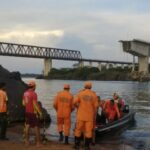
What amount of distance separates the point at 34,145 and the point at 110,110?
251 inches

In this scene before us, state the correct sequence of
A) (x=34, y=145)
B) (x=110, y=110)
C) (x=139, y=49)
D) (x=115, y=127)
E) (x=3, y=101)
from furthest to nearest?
(x=139, y=49) → (x=115, y=127) → (x=110, y=110) → (x=3, y=101) → (x=34, y=145)

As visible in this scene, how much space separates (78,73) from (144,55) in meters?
40.8

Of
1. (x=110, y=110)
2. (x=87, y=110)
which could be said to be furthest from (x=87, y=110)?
(x=110, y=110)

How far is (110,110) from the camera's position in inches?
824

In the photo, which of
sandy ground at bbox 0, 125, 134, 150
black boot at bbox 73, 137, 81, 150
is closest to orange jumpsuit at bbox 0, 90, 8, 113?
sandy ground at bbox 0, 125, 134, 150

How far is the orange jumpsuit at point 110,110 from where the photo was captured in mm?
20609

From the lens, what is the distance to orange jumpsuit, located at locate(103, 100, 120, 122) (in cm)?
2061

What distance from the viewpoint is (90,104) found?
14.5m

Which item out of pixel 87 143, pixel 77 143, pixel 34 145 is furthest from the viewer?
pixel 34 145

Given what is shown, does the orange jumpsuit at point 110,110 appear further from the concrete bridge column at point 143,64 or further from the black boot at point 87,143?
the concrete bridge column at point 143,64

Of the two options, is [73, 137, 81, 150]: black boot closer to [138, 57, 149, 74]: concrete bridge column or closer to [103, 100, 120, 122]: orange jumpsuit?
[103, 100, 120, 122]: orange jumpsuit

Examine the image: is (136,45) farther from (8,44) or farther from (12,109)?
(12,109)

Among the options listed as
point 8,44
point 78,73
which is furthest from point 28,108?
point 78,73

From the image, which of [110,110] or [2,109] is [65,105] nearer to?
[2,109]
